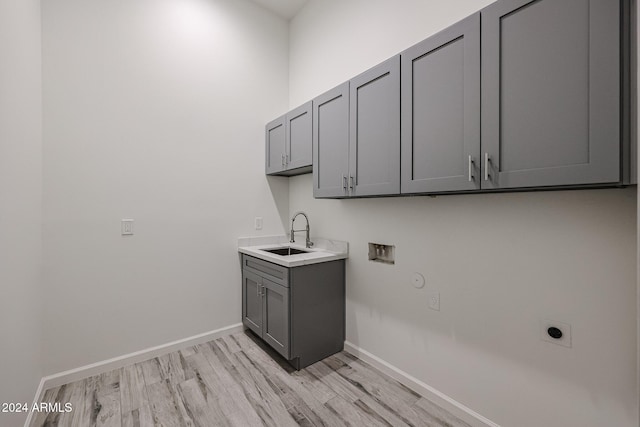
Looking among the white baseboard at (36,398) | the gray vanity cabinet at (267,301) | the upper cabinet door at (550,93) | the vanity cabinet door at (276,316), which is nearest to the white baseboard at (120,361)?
the white baseboard at (36,398)

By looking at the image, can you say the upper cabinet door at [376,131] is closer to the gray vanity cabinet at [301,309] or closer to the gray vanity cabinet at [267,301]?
the gray vanity cabinet at [301,309]

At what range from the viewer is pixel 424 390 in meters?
1.80

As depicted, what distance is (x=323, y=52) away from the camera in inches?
104

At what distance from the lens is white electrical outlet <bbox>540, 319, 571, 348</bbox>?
1.27 metres

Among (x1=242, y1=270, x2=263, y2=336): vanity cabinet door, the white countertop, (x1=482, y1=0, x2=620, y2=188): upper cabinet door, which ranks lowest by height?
(x1=242, y1=270, x2=263, y2=336): vanity cabinet door

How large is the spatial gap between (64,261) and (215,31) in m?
2.24

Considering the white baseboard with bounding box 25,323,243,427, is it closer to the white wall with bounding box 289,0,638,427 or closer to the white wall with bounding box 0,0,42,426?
the white wall with bounding box 0,0,42,426

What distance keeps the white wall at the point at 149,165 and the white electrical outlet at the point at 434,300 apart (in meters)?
1.70

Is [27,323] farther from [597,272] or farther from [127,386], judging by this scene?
[597,272]

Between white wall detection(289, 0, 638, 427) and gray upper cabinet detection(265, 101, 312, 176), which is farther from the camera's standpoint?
gray upper cabinet detection(265, 101, 312, 176)

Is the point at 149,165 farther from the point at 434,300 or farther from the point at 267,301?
the point at 434,300

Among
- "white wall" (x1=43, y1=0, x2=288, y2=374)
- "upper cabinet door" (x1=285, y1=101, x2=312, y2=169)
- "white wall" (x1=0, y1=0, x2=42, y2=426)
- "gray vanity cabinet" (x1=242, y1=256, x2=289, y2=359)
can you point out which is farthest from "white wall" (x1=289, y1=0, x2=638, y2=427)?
"white wall" (x1=0, y1=0, x2=42, y2=426)

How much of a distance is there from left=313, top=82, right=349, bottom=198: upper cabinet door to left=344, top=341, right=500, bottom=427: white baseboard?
126cm

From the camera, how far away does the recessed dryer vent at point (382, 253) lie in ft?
6.71
